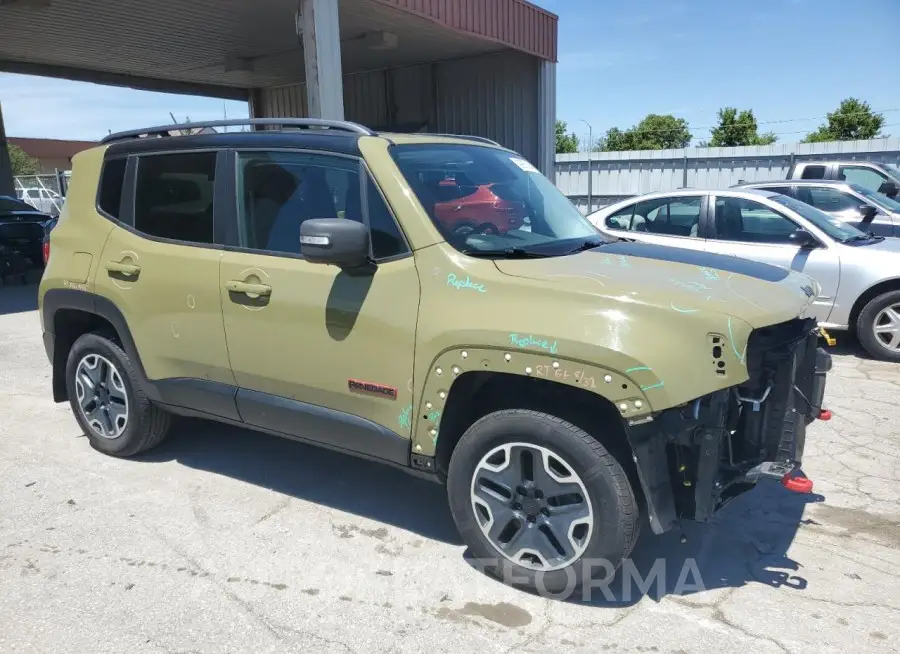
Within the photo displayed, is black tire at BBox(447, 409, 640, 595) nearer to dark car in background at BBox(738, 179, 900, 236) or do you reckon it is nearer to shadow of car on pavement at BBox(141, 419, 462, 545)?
shadow of car on pavement at BBox(141, 419, 462, 545)

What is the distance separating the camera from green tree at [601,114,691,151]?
43.8m

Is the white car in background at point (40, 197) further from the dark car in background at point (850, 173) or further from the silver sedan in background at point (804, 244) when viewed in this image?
the silver sedan in background at point (804, 244)

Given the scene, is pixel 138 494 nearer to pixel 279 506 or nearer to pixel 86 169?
pixel 279 506

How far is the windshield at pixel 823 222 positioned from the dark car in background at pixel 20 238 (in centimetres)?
1212

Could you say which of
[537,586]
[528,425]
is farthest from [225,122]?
[537,586]

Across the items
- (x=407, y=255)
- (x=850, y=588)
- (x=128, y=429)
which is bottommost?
(x=850, y=588)

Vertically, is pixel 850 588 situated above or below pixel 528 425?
below

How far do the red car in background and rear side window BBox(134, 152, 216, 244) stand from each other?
1.36 m

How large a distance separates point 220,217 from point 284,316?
76cm

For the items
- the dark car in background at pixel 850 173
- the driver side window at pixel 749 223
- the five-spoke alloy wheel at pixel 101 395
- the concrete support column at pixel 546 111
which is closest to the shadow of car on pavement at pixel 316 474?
the five-spoke alloy wheel at pixel 101 395

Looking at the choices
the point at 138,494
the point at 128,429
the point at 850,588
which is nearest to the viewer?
the point at 850,588

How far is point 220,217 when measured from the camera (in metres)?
3.80

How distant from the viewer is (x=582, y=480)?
280 cm

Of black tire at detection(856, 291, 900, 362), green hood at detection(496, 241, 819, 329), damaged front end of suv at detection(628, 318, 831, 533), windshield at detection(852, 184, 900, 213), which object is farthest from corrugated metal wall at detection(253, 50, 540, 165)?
damaged front end of suv at detection(628, 318, 831, 533)
